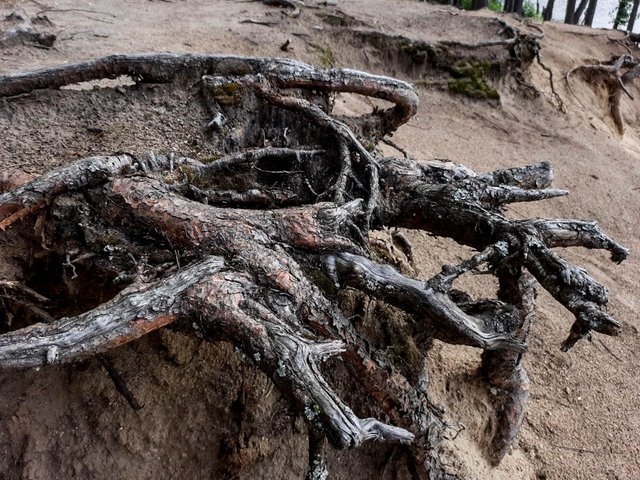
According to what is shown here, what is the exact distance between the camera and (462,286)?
5004 mm

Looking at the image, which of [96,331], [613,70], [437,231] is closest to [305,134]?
[437,231]

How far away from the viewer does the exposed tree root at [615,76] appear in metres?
10.4

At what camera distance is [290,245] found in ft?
9.23

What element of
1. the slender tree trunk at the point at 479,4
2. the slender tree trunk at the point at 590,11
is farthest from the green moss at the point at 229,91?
the slender tree trunk at the point at 590,11

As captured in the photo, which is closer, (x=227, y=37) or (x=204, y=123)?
(x=204, y=123)

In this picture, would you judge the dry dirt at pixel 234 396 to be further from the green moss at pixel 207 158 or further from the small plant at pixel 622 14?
the small plant at pixel 622 14

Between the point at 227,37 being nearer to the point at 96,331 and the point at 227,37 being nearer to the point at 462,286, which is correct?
the point at 462,286

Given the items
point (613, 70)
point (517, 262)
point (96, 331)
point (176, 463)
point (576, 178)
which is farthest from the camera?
point (613, 70)

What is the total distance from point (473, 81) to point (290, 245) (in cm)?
728

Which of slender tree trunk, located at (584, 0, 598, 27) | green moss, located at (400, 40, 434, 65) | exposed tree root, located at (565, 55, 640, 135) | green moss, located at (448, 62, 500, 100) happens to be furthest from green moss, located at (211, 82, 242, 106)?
slender tree trunk, located at (584, 0, 598, 27)

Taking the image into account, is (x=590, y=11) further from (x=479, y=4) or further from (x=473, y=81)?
(x=473, y=81)

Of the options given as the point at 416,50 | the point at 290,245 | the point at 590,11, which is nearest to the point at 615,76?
the point at 416,50

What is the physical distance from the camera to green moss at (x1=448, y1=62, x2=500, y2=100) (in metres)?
8.75

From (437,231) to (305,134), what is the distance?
1.37 m
